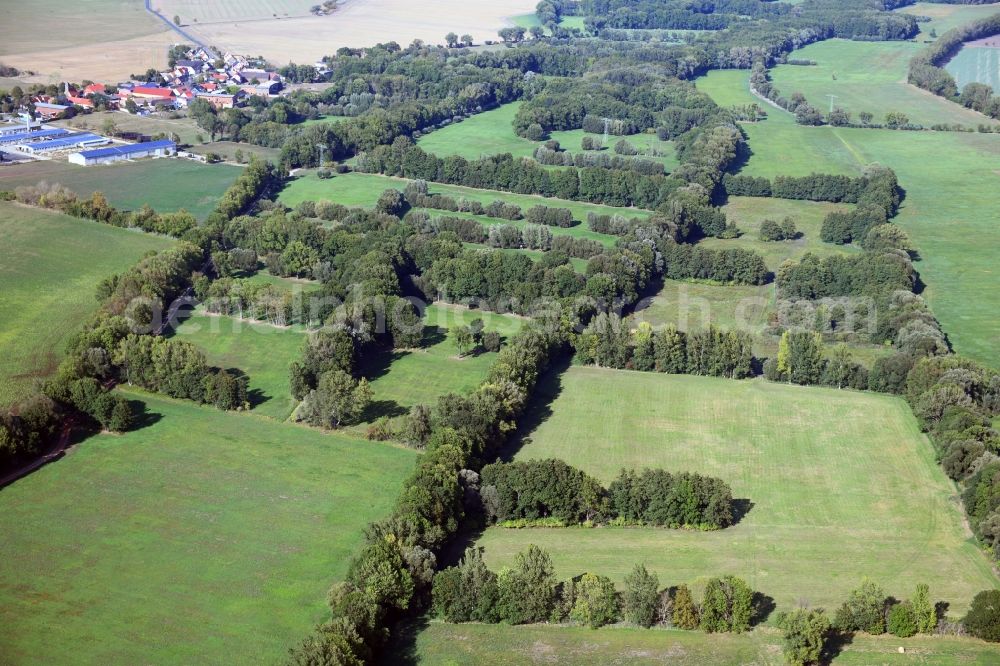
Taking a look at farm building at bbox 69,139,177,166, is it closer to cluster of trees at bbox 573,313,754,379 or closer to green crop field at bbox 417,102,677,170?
green crop field at bbox 417,102,677,170

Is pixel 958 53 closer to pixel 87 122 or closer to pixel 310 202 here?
pixel 310 202

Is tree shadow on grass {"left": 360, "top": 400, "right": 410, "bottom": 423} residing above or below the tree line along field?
below

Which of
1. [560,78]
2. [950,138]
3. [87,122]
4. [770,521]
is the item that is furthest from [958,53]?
[770,521]

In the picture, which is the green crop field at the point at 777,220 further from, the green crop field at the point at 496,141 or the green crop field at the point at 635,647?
the green crop field at the point at 635,647

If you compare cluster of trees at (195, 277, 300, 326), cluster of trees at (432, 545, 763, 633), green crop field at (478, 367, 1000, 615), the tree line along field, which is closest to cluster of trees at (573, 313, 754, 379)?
green crop field at (478, 367, 1000, 615)

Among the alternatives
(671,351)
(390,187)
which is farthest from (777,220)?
(390,187)
